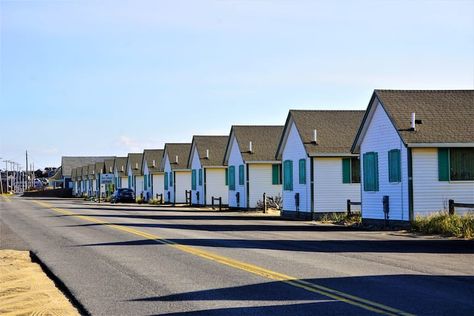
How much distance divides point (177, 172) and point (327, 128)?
2947cm

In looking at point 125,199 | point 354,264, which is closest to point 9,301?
point 354,264

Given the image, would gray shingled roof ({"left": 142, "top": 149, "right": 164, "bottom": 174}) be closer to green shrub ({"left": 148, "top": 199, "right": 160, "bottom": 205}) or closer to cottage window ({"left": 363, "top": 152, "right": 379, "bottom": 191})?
green shrub ({"left": 148, "top": 199, "right": 160, "bottom": 205})

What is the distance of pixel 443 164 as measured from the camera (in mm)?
27406

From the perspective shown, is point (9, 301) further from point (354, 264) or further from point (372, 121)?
point (372, 121)

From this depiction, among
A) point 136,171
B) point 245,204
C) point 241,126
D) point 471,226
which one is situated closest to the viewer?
point 471,226

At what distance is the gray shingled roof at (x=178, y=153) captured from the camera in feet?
217

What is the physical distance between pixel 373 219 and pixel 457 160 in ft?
14.7

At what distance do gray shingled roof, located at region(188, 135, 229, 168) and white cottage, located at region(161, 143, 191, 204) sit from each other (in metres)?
5.67

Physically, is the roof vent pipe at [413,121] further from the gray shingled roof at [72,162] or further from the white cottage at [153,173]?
the gray shingled roof at [72,162]

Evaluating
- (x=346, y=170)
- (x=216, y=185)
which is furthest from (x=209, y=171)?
(x=346, y=170)

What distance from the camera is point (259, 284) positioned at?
40.8 ft

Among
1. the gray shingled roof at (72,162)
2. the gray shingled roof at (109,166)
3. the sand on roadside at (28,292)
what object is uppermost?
the gray shingled roof at (72,162)

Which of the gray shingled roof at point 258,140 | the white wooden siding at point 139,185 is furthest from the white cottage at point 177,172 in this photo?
the gray shingled roof at point 258,140

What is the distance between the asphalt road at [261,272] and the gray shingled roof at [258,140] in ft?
74.2
